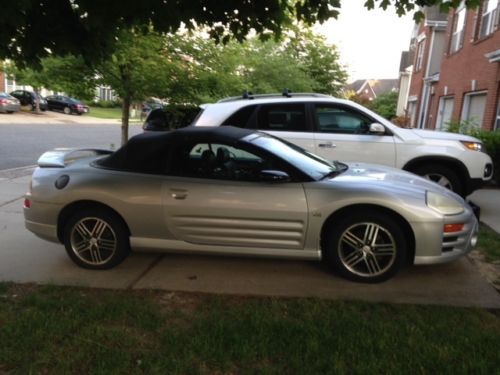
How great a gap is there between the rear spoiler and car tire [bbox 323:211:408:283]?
111 inches

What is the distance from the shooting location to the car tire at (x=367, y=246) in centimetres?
417

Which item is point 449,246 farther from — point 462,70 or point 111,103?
point 111,103

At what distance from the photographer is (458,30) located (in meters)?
17.5

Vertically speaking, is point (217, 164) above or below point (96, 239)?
above

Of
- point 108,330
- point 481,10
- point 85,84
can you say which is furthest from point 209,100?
point 481,10

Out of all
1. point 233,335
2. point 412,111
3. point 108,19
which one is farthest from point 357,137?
point 412,111

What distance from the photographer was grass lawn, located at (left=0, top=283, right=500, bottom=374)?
2.91 metres

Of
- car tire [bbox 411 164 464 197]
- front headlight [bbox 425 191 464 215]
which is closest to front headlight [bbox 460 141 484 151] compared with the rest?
car tire [bbox 411 164 464 197]

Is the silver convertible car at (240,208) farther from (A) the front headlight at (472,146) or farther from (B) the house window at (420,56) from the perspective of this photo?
(B) the house window at (420,56)

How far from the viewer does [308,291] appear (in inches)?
162

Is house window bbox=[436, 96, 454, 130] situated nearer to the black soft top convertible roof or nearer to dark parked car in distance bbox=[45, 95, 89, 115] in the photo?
the black soft top convertible roof

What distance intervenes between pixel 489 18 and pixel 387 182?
1253cm

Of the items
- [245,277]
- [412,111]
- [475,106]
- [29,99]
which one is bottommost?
[245,277]

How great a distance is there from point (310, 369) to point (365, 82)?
88097 mm
